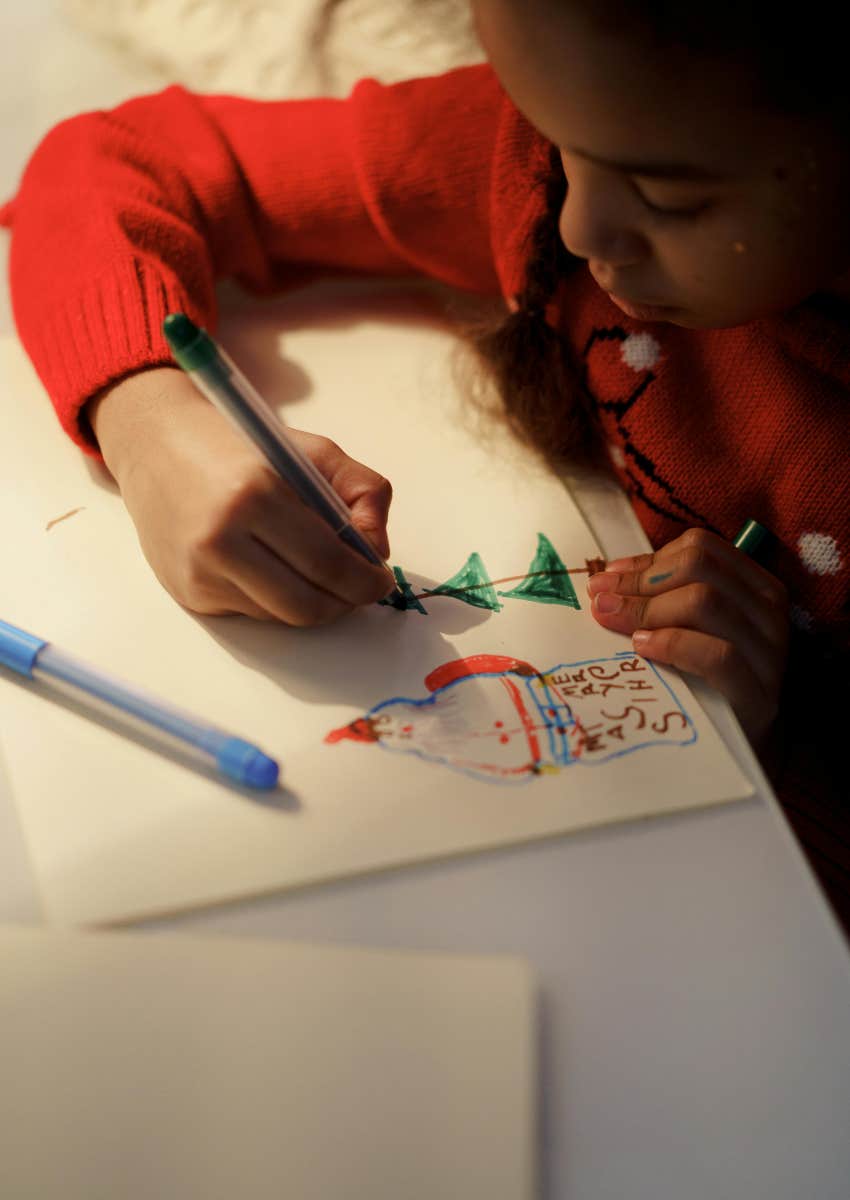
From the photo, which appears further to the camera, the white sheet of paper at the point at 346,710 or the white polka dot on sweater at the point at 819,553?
the white polka dot on sweater at the point at 819,553

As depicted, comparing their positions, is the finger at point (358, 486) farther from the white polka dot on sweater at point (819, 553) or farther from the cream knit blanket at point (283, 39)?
the cream knit blanket at point (283, 39)

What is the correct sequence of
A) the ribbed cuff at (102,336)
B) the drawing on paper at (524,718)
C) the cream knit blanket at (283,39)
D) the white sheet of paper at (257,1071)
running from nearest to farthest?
the white sheet of paper at (257,1071)
the drawing on paper at (524,718)
the ribbed cuff at (102,336)
the cream knit blanket at (283,39)

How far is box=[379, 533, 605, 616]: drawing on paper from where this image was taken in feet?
1.40

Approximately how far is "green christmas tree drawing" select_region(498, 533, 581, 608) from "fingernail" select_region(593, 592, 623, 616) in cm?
1

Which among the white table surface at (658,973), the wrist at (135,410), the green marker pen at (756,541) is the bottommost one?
the white table surface at (658,973)

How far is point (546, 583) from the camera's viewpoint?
1.44 ft

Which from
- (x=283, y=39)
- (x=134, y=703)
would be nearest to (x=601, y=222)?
(x=134, y=703)

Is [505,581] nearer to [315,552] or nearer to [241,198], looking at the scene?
[315,552]

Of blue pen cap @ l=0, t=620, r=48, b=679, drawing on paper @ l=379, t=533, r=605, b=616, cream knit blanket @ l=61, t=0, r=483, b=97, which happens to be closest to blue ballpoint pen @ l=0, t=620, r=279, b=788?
blue pen cap @ l=0, t=620, r=48, b=679

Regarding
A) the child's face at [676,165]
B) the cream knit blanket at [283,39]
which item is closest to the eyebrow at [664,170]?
the child's face at [676,165]

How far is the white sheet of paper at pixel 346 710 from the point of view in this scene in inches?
13.2

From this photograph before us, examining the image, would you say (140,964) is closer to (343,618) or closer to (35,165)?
(343,618)

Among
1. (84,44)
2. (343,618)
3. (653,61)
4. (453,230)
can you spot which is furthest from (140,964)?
(84,44)

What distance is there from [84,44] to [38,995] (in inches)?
28.0
